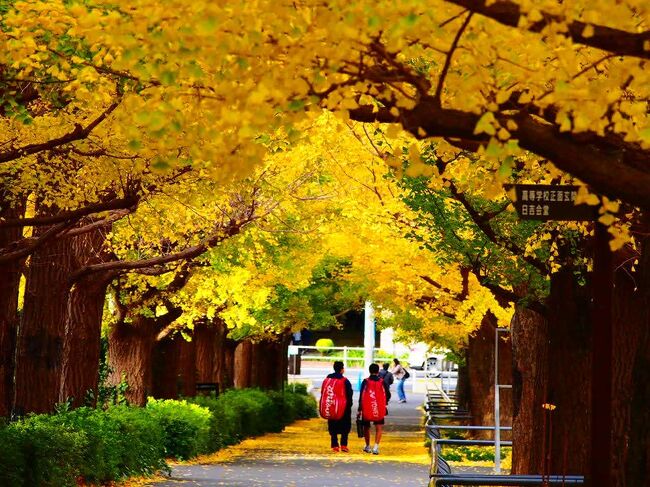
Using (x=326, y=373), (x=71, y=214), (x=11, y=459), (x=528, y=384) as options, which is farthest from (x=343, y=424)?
(x=326, y=373)

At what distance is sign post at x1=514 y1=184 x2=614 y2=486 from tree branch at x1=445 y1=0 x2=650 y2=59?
250 centimetres

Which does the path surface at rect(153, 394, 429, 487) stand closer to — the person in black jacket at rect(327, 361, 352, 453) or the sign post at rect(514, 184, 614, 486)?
the person in black jacket at rect(327, 361, 352, 453)

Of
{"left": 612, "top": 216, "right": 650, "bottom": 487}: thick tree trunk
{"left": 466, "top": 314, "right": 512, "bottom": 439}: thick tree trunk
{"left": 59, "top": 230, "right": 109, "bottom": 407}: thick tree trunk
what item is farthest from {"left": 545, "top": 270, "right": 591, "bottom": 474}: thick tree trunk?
{"left": 466, "top": 314, "right": 512, "bottom": 439}: thick tree trunk

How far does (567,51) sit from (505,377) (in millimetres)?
24197

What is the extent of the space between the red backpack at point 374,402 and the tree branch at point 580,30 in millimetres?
23137

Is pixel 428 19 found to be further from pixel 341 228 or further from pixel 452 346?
pixel 452 346

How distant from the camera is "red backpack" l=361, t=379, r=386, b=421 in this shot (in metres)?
29.4

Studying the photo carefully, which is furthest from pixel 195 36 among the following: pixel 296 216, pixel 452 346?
pixel 452 346

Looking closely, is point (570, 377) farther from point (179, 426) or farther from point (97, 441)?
point (179, 426)

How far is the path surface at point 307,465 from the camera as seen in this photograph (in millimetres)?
21797

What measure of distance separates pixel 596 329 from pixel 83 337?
45.6 feet

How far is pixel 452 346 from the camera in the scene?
40.4 metres

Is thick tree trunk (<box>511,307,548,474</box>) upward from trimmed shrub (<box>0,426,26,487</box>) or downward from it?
upward

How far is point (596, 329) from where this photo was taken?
30.1ft
